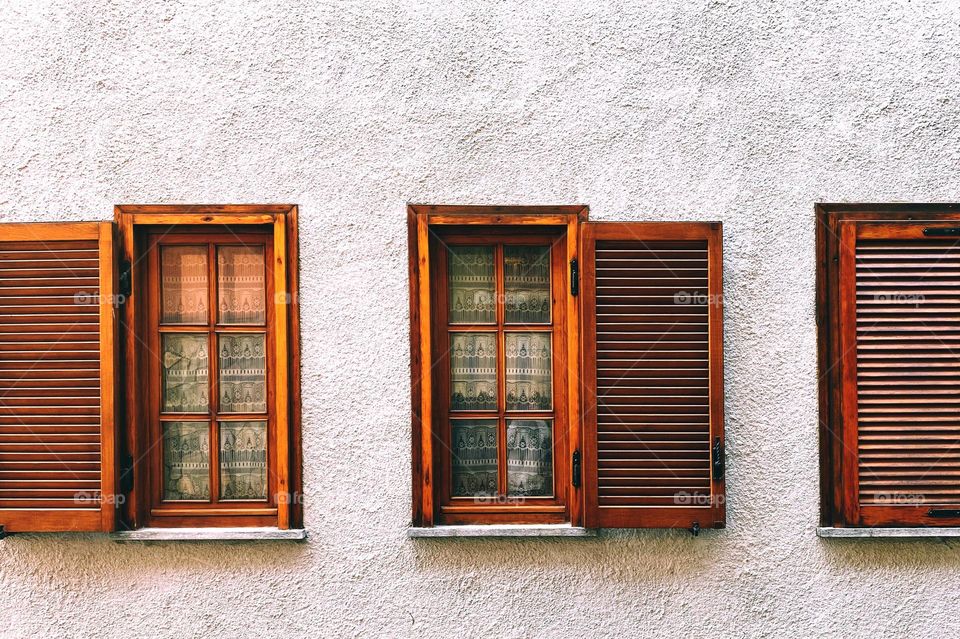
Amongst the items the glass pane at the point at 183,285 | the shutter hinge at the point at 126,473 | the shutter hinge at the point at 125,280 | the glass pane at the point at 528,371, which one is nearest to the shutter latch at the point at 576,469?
the glass pane at the point at 528,371

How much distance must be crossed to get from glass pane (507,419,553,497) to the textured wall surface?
0.27 meters

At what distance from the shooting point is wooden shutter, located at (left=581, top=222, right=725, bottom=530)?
2824 mm

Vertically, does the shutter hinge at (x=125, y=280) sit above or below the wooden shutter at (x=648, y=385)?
above

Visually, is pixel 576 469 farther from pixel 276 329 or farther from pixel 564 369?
pixel 276 329

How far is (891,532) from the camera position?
9.43 ft

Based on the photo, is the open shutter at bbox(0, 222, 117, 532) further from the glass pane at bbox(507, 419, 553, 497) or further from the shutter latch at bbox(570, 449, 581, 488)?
the shutter latch at bbox(570, 449, 581, 488)

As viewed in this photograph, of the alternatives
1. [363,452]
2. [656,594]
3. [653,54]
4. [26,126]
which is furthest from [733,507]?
[26,126]

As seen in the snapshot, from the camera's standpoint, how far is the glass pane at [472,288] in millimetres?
3012

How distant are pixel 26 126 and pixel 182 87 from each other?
2.65 feet

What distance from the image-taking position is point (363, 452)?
294cm

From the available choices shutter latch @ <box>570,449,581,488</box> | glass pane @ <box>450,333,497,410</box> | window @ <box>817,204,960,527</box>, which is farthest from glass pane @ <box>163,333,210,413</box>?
window @ <box>817,204,960,527</box>

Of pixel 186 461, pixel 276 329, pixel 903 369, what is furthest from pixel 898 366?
pixel 186 461

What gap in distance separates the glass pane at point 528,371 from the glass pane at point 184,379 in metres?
1.55

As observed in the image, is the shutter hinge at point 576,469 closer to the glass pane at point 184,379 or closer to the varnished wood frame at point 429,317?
the varnished wood frame at point 429,317
